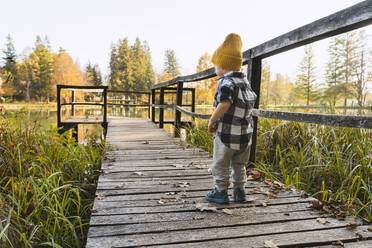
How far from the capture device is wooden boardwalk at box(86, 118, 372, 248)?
1.57 metres

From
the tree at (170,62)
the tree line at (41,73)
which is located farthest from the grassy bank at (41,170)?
the tree at (170,62)

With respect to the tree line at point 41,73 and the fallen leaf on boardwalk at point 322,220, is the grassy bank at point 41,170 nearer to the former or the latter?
the fallen leaf on boardwalk at point 322,220

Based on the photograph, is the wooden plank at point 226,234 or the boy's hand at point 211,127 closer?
the wooden plank at point 226,234

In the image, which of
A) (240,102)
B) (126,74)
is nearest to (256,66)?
(240,102)

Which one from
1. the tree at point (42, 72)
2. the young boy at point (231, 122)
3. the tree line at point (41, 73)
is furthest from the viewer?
the tree at point (42, 72)

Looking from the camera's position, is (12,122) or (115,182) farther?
(12,122)

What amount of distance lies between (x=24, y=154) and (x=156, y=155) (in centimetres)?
180

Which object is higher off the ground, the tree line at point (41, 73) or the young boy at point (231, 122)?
the tree line at point (41, 73)

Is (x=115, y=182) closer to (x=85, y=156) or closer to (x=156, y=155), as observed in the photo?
(x=156, y=155)

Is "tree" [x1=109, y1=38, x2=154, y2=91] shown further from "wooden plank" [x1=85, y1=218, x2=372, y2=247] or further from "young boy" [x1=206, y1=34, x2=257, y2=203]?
"wooden plank" [x1=85, y1=218, x2=372, y2=247]

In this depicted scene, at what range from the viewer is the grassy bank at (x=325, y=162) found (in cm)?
240

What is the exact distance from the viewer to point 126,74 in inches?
2010

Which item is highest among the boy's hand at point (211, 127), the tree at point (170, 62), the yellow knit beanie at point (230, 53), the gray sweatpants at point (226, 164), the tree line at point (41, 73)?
the tree at point (170, 62)

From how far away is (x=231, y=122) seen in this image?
6.89 ft
